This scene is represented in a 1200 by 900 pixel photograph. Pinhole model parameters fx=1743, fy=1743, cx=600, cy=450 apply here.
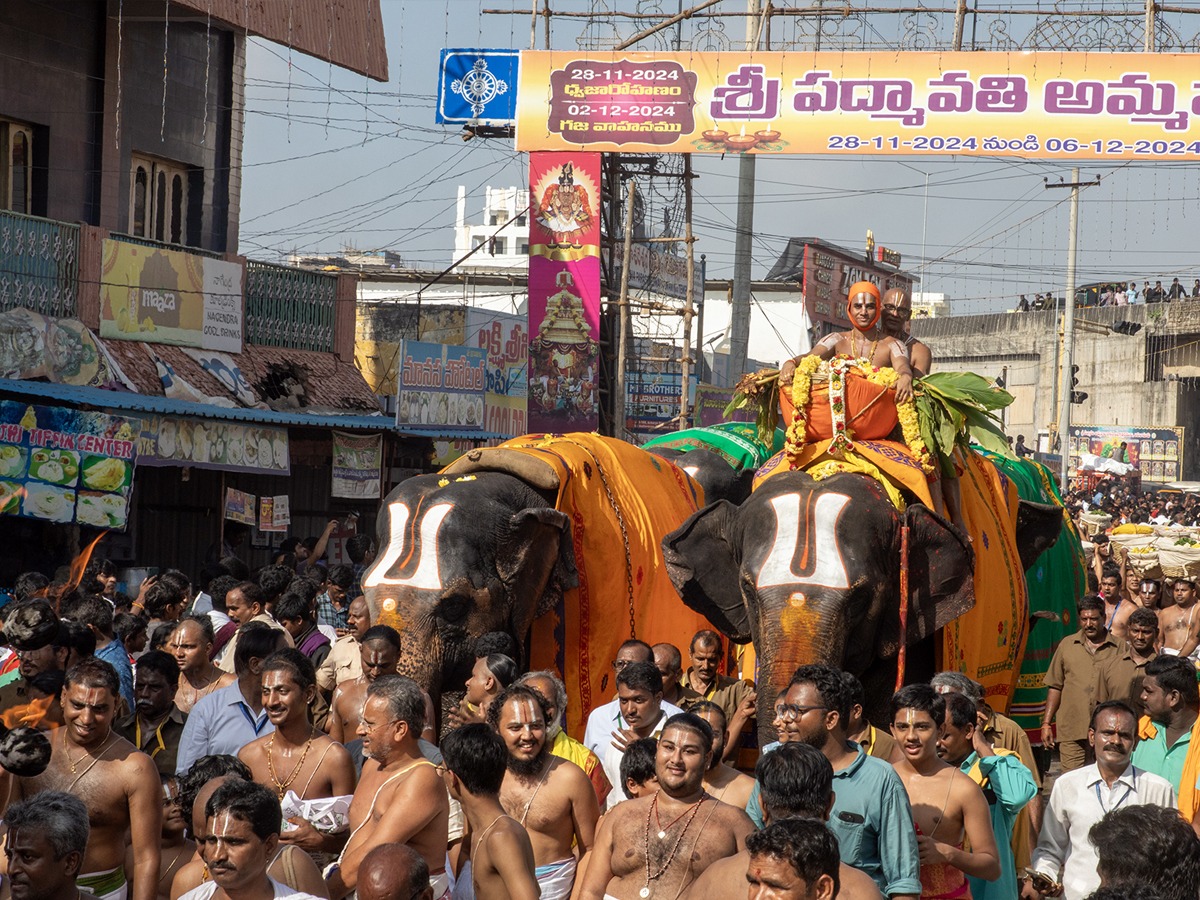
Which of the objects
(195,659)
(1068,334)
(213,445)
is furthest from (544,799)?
(1068,334)

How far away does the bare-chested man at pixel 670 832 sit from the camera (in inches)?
208

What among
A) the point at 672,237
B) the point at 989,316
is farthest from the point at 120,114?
the point at 989,316

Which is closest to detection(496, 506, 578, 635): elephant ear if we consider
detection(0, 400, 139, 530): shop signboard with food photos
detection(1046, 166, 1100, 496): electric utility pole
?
detection(0, 400, 139, 530): shop signboard with food photos

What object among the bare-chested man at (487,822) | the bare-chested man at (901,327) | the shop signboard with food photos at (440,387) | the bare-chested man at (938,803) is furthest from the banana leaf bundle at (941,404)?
the shop signboard with food photos at (440,387)

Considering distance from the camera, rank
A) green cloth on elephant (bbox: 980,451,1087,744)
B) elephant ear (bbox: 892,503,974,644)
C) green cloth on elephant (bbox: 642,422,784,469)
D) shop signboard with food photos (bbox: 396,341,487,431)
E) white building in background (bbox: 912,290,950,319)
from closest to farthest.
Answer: elephant ear (bbox: 892,503,974,644) < green cloth on elephant (bbox: 980,451,1087,744) < green cloth on elephant (bbox: 642,422,784,469) < shop signboard with food photos (bbox: 396,341,487,431) < white building in background (bbox: 912,290,950,319)

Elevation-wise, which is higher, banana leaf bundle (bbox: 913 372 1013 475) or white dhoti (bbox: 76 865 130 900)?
banana leaf bundle (bbox: 913 372 1013 475)

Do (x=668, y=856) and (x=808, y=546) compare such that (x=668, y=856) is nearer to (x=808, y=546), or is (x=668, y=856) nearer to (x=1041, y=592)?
(x=808, y=546)

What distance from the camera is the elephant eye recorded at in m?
9.12

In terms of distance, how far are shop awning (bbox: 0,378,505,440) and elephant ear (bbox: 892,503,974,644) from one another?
853cm

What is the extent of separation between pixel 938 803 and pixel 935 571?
3195mm

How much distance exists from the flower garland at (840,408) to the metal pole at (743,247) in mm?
14732

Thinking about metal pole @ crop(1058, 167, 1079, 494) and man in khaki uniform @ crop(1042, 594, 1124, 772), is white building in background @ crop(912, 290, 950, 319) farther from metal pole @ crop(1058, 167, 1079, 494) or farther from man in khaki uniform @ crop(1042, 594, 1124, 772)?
man in khaki uniform @ crop(1042, 594, 1124, 772)

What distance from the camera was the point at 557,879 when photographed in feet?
19.3

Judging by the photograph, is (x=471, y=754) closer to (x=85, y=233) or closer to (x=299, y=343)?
(x=85, y=233)
